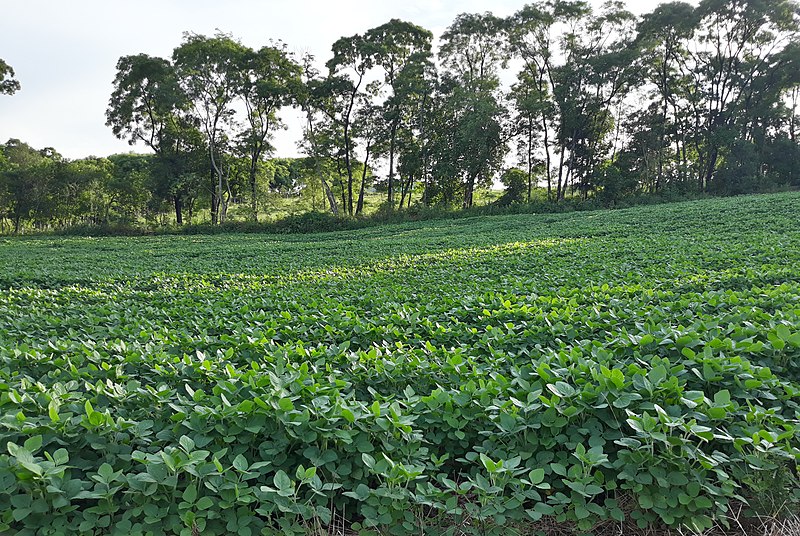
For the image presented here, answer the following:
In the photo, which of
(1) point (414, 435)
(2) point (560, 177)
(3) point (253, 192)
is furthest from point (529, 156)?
(1) point (414, 435)

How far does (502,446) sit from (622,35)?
37339 millimetres

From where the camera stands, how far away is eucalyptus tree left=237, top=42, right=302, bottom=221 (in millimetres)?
33031

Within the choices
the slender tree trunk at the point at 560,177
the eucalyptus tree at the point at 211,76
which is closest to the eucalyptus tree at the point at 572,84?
the slender tree trunk at the point at 560,177

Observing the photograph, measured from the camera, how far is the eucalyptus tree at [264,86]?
33031 millimetres

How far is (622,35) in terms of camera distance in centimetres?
3170

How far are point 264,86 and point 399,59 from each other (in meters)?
10.1

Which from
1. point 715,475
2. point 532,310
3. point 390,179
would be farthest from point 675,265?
point 390,179

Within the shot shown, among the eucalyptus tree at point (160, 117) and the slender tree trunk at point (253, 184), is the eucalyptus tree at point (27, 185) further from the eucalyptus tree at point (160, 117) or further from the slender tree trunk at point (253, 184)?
the slender tree trunk at point (253, 184)

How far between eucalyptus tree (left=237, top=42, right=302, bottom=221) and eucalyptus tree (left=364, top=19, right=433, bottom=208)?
20.2ft

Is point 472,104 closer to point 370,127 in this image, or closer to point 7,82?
point 370,127

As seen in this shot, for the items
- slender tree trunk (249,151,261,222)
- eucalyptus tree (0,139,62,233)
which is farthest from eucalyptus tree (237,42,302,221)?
eucalyptus tree (0,139,62,233)

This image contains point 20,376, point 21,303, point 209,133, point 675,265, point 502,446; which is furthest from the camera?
point 209,133

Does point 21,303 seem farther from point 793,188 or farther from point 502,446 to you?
point 793,188

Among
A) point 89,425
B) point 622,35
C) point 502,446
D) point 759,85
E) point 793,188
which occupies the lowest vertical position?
point 502,446
